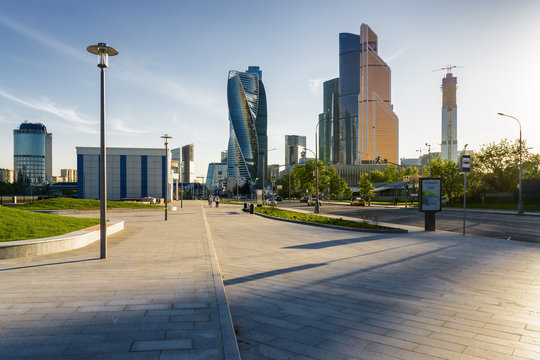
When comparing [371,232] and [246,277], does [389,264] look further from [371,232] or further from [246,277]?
[371,232]

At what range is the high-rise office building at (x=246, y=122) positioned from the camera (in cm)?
15962

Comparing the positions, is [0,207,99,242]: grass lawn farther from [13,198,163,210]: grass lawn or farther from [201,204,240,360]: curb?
[13,198,163,210]: grass lawn

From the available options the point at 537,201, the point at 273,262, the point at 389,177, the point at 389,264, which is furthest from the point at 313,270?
the point at 389,177

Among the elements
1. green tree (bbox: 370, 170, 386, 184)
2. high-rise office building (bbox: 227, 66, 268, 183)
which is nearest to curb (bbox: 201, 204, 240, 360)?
green tree (bbox: 370, 170, 386, 184)

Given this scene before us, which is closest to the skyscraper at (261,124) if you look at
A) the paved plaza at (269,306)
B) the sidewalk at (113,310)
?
the paved plaza at (269,306)

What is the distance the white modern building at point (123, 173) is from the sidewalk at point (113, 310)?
53.9 m

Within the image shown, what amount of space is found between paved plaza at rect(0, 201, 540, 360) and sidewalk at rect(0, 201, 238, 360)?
0.06 ft

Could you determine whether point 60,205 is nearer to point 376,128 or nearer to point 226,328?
point 226,328

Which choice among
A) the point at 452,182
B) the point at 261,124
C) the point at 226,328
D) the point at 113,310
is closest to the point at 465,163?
the point at 226,328

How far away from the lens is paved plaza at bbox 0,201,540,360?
3.74m

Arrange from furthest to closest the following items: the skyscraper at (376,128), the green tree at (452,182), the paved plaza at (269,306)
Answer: the skyscraper at (376,128), the green tree at (452,182), the paved plaza at (269,306)

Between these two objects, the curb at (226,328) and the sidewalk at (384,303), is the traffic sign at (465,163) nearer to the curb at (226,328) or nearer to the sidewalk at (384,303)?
the sidewalk at (384,303)

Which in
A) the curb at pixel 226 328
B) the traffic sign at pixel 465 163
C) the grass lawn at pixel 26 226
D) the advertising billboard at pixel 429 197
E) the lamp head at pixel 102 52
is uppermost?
the lamp head at pixel 102 52

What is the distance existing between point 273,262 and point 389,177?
93954mm
